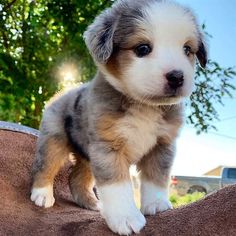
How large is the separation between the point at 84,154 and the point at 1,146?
806 mm

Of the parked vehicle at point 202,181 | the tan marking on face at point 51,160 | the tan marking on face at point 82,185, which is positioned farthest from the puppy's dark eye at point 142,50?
the parked vehicle at point 202,181

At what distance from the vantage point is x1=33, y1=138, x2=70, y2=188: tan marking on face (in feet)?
10.7

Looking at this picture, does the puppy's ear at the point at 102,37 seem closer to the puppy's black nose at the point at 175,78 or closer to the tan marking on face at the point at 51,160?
the puppy's black nose at the point at 175,78

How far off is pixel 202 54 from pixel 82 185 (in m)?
1.15

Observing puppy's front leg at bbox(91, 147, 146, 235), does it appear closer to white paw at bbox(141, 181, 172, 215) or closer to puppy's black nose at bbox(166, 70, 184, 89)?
white paw at bbox(141, 181, 172, 215)

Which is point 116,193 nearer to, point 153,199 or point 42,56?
point 153,199

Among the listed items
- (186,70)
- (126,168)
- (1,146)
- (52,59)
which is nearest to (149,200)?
(126,168)

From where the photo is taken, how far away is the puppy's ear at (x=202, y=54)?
2.82 meters

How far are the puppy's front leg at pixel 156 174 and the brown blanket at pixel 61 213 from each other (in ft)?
0.68

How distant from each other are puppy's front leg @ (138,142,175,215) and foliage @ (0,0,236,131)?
3498 mm

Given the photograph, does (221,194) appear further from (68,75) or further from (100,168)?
(68,75)

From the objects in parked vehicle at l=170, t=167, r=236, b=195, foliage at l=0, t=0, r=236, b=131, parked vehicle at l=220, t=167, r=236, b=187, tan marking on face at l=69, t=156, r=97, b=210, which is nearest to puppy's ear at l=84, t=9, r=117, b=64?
tan marking on face at l=69, t=156, r=97, b=210

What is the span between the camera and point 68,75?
7.05 metres

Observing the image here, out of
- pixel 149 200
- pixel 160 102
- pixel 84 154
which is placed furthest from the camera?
pixel 84 154
